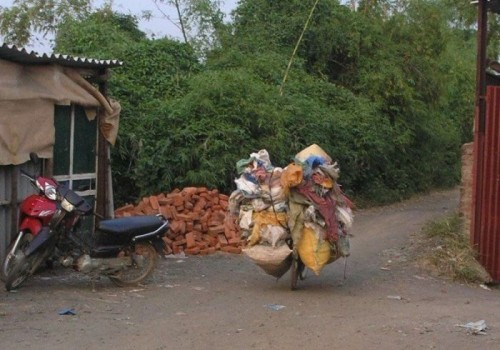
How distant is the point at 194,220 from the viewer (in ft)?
42.8

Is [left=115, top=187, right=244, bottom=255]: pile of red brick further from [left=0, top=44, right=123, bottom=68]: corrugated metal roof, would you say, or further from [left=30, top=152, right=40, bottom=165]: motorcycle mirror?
[left=30, top=152, right=40, bottom=165]: motorcycle mirror

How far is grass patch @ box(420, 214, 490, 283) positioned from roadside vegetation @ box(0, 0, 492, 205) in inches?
151

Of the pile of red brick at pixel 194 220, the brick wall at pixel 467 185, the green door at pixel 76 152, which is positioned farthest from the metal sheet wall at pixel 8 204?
the brick wall at pixel 467 185

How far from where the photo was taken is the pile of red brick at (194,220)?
1289 centimetres

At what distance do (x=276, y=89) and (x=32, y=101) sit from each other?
333 inches

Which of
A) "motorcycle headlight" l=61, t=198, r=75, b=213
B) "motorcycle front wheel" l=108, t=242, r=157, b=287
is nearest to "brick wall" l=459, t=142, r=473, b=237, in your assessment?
"motorcycle front wheel" l=108, t=242, r=157, b=287

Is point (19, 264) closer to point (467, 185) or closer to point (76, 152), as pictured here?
point (76, 152)

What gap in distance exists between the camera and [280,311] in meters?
9.12

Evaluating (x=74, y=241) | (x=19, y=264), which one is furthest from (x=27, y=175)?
(x=19, y=264)

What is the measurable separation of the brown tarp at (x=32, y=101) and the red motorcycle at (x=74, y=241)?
31 cm

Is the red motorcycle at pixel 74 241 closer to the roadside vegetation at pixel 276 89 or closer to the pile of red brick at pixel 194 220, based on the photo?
the pile of red brick at pixel 194 220

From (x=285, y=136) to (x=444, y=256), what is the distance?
5191 mm

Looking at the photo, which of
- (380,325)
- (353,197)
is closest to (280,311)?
(380,325)

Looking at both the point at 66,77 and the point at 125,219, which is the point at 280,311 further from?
the point at 66,77
